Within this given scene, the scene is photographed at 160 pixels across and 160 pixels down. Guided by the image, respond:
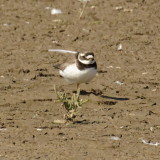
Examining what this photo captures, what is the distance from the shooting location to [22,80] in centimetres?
1168

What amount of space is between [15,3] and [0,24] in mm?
1322

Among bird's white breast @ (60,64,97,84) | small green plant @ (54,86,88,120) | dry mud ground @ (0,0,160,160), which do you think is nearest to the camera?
dry mud ground @ (0,0,160,160)

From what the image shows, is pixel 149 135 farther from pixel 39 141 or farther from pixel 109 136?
pixel 39 141

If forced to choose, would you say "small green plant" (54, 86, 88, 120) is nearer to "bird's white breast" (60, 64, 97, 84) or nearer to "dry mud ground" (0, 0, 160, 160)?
"dry mud ground" (0, 0, 160, 160)

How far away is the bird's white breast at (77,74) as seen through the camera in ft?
36.8

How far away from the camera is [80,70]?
11.4 metres

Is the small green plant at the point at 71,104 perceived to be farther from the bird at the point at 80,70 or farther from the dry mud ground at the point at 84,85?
the bird at the point at 80,70

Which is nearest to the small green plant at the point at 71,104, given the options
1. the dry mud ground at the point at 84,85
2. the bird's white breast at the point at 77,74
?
the dry mud ground at the point at 84,85

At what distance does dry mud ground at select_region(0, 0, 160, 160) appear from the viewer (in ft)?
27.8

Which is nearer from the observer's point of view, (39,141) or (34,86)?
(39,141)

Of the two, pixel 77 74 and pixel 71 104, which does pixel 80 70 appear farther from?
pixel 71 104

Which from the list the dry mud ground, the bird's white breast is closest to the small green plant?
the dry mud ground

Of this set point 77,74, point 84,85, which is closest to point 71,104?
point 77,74

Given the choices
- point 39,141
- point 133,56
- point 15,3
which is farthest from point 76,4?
point 39,141
